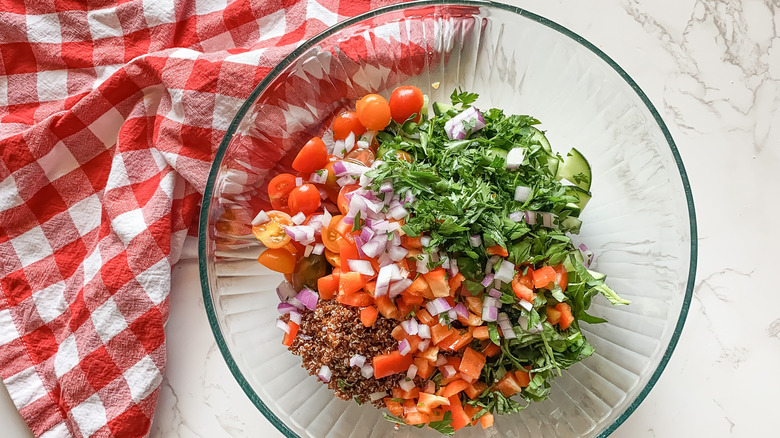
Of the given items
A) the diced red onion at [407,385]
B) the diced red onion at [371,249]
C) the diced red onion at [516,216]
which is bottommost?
the diced red onion at [407,385]

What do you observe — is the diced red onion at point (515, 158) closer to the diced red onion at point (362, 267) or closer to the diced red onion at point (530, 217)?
the diced red onion at point (530, 217)

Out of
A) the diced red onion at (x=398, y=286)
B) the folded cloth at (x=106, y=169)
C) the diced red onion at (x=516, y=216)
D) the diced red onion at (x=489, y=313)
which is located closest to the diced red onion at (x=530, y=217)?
the diced red onion at (x=516, y=216)

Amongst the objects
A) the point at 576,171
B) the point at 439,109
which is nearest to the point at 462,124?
the point at 439,109

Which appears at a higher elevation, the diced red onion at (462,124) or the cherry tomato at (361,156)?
the diced red onion at (462,124)

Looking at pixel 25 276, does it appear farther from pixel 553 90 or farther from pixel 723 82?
pixel 723 82

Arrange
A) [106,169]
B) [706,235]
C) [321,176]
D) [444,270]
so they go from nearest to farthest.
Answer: [444,270] → [321,176] → [706,235] → [106,169]

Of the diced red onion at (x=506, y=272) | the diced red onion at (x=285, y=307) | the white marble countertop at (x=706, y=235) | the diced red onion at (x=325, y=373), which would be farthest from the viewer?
the white marble countertop at (x=706, y=235)

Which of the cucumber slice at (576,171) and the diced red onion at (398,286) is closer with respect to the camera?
the diced red onion at (398,286)

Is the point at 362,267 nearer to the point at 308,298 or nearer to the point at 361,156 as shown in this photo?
the point at 308,298
